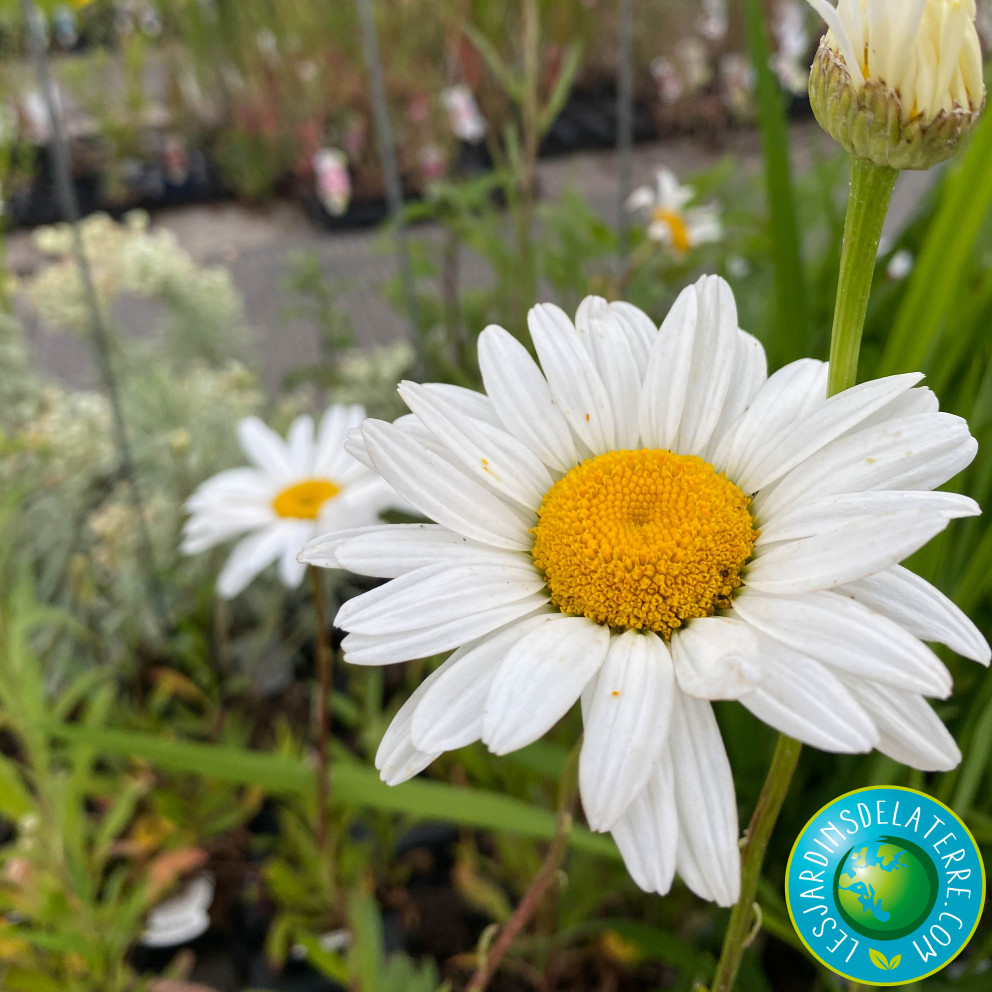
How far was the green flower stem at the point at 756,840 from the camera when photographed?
0.24m

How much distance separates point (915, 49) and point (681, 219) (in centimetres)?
101

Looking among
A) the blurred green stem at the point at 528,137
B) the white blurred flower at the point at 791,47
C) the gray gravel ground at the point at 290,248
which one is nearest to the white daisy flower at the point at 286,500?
the blurred green stem at the point at 528,137

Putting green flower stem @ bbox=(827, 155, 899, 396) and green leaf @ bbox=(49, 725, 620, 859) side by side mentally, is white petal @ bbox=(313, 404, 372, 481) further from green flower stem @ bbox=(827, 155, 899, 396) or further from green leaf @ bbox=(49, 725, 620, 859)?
green flower stem @ bbox=(827, 155, 899, 396)

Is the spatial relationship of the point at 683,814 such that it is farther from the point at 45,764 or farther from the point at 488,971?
the point at 45,764

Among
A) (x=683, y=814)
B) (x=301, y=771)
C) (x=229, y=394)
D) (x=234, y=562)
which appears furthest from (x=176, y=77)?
(x=683, y=814)

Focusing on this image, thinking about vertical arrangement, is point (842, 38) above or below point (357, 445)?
above

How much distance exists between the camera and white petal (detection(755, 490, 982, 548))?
0.23 m

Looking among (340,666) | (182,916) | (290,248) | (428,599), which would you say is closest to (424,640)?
(428,599)

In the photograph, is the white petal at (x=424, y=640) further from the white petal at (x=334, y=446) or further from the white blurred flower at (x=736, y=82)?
the white blurred flower at (x=736, y=82)

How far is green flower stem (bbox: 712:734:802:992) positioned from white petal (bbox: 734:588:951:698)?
3 cm

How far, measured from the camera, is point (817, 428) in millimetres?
257

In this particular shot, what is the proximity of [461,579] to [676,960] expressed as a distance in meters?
0.31

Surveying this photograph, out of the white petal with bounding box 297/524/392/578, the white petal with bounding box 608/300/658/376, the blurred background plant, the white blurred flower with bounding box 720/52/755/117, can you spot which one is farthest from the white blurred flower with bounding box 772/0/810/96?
the white petal with bounding box 297/524/392/578

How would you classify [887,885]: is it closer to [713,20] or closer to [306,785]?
[306,785]
